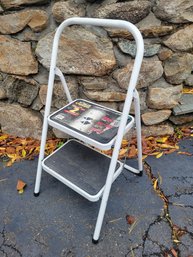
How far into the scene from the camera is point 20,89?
5.90 feet

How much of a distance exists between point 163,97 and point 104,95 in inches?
18.3

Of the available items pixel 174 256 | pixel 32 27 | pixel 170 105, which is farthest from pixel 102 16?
pixel 174 256

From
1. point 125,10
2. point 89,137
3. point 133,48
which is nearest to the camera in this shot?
point 89,137

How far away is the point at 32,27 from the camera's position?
4.96 feet

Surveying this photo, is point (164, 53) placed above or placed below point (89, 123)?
above

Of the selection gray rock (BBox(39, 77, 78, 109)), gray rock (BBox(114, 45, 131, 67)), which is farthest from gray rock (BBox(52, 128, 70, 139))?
gray rock (BBox(114, 45, 131, 67))

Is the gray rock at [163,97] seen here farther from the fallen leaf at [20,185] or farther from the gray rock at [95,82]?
the fallen leaf at [20,185]

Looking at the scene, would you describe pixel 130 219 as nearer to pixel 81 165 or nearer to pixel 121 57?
pixel 81 165

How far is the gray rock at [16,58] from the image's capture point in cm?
161

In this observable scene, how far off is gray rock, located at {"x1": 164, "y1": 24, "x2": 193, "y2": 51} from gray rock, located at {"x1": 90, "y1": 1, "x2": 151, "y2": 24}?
0.25 metres

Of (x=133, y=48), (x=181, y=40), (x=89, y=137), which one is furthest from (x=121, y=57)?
(x=89, y=137)

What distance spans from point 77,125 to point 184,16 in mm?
997

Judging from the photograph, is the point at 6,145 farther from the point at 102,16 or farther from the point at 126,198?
the point at 102,16

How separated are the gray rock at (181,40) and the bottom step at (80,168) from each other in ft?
2.87
